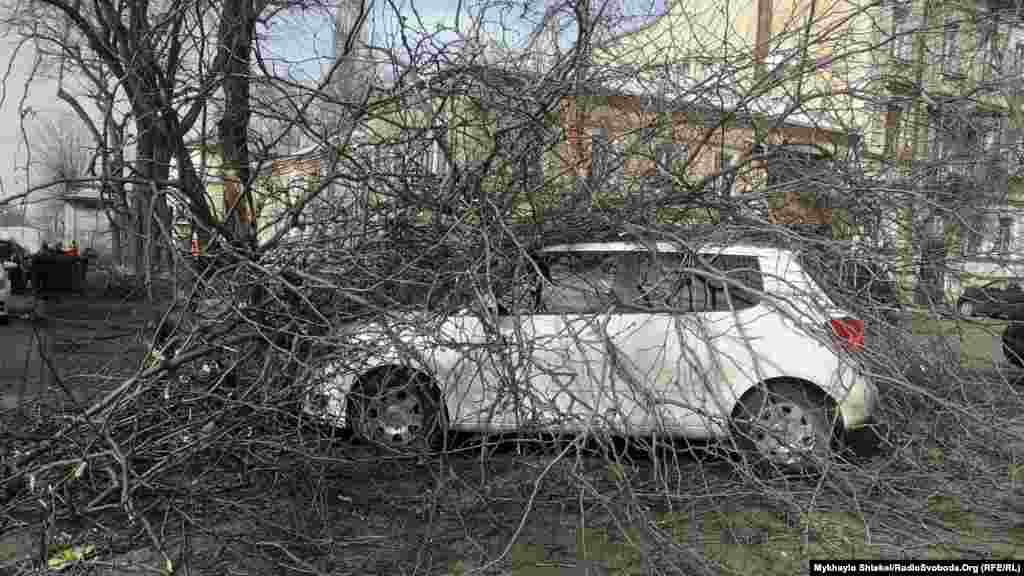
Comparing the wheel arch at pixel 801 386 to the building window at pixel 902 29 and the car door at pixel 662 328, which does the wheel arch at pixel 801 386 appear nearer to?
the car door at pixel 662 328

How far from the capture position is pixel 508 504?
4.29 meters

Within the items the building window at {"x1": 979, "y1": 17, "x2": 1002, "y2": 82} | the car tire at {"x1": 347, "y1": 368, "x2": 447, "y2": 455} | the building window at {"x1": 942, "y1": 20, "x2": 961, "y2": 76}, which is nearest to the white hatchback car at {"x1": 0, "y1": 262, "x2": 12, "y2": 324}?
the car tire at {"x1": 347, "y1": 368, "x2": 447, "y2": 455}

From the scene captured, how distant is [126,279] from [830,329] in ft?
15.2

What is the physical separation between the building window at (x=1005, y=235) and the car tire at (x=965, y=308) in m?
0.68

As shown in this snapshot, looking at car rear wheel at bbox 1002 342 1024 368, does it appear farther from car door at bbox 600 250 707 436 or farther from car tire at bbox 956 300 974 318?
car door at bbox 600 250 707 436

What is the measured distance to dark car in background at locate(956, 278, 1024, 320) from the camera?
538 cm

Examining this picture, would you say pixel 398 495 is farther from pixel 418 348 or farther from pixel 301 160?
pixel 301 160

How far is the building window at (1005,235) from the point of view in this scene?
590cm

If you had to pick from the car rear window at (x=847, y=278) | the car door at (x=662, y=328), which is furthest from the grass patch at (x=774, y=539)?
the car rear window at (x=847, y=278)

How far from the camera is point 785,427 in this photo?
4.73 meters

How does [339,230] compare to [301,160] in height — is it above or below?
below

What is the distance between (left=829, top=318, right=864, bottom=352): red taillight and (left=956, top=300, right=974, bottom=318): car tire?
91cm

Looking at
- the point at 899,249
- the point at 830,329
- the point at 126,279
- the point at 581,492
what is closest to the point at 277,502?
the point at 581,492

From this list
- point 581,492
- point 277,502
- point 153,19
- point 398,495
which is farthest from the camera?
point 153,19
